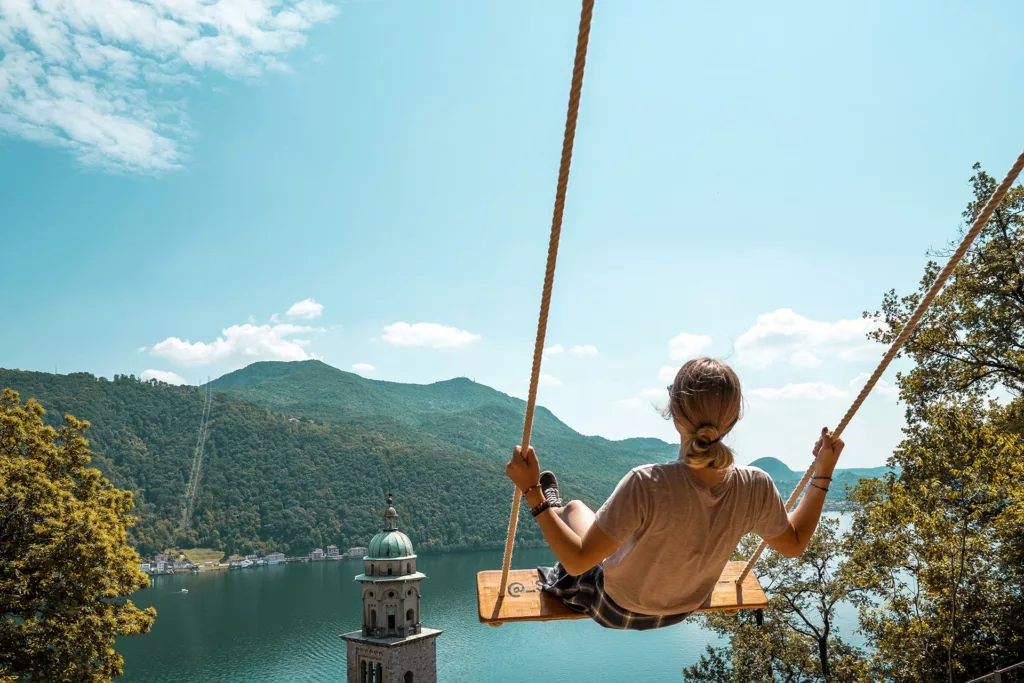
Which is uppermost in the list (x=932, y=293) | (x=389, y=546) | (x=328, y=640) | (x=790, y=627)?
(x=932, y=293)

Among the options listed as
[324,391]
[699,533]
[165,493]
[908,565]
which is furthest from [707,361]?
[324,391]

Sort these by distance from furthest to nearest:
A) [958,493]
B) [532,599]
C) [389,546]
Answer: [389,546] < [958,493] < [532,599]

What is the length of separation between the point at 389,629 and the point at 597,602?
16094 mm

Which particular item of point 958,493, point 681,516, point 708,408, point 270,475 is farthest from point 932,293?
point 270,475

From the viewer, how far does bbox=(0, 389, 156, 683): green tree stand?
23.9ft

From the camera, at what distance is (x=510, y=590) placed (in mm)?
2387

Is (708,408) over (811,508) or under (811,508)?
over

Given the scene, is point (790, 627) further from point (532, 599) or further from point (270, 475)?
point (270, 475)

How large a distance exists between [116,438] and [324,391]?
64.9 metres

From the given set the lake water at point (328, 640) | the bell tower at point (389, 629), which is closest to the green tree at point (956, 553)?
the bell tower at point (389, 629)

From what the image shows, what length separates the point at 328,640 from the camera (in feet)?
108

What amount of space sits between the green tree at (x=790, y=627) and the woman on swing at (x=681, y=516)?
10327 mm

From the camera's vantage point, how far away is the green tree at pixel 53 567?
7285 mm

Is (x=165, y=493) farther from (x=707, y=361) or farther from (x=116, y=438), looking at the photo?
(x=707, y=361)
